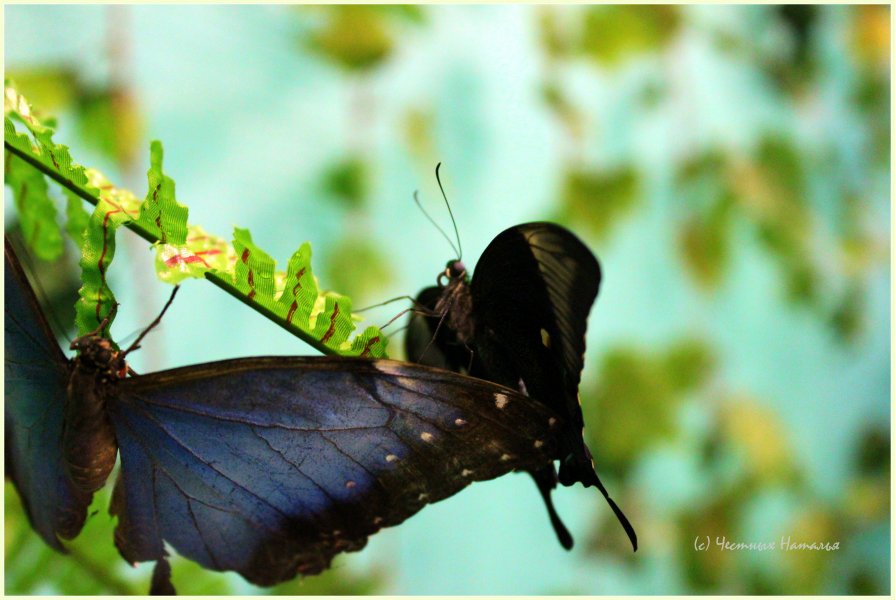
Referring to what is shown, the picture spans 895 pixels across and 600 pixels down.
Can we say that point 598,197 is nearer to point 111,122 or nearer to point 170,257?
point 111,122

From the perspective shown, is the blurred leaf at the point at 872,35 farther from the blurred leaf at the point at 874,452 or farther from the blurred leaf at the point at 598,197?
the blurred leaf at the point at 874,452

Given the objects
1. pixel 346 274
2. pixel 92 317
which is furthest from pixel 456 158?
pixel 92 317

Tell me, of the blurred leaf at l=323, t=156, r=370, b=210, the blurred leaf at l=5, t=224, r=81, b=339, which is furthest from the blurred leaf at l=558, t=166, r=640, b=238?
the blurred leaf at l=5, t=224, r=81, b=339

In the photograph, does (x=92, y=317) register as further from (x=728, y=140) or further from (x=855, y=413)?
(x=855, y=413)

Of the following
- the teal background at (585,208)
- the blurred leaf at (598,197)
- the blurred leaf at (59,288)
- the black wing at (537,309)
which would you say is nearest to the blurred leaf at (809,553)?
the teal background at (585,208)

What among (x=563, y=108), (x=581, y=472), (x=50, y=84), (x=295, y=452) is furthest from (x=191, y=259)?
(x=563, y=108)

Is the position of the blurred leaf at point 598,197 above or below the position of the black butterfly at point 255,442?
above
